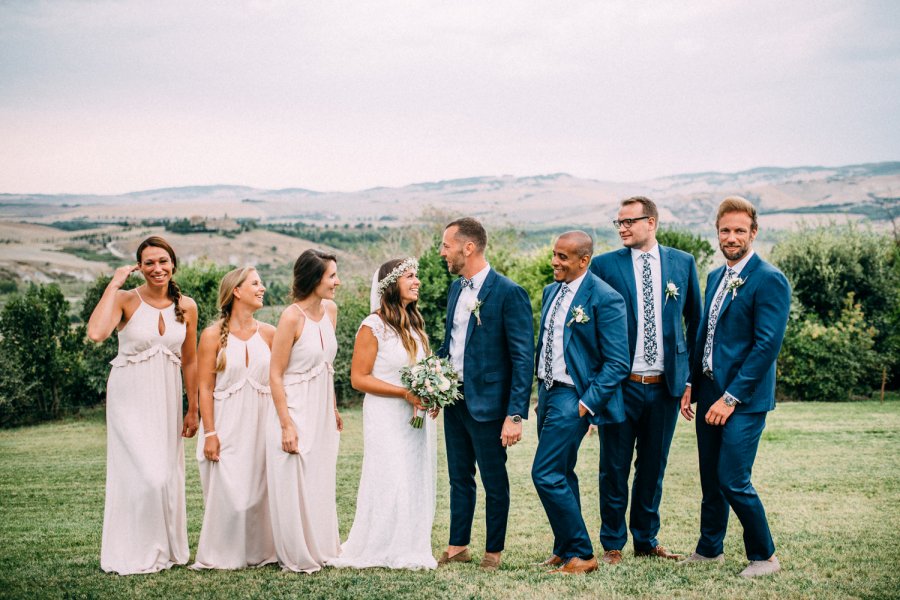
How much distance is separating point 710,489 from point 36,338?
18.1 m

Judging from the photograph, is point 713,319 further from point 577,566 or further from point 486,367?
point 577,566

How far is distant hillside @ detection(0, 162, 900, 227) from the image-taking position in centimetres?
4359

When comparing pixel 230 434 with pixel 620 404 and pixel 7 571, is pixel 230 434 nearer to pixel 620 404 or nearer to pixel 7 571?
pixel 7 571

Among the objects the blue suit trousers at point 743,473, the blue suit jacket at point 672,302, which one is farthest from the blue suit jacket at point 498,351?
the blue suit trousers at point 743,473

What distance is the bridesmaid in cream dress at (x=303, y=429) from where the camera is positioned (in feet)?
19.8

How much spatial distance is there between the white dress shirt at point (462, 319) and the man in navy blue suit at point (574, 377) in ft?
1.94

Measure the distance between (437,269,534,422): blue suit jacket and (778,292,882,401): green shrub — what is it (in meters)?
15.9

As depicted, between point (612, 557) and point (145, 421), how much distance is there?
151 inches

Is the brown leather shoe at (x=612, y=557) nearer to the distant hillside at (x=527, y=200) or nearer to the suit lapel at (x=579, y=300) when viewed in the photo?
the suit lapel at (x=579, y=300)

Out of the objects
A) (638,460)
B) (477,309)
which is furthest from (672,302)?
(477,309)

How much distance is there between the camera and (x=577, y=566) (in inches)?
225

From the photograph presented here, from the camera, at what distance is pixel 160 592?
5.34 meters

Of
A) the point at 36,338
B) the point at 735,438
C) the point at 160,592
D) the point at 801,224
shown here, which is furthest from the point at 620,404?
the point at 801,224

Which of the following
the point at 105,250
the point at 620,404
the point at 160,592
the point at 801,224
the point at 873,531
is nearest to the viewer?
the point at 160,592
